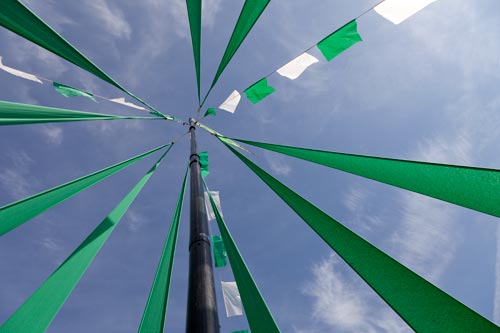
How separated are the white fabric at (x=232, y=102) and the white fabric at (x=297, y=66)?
0.77 metres

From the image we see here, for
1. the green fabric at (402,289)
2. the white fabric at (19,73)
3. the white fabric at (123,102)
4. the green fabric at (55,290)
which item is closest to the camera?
the green fabric at (402,289)

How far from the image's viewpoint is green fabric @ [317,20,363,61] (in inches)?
129

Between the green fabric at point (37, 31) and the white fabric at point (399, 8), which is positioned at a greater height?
the white fabric at point (399, 8)

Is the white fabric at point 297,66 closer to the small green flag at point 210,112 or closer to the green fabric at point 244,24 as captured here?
the green fabric at point 244,24

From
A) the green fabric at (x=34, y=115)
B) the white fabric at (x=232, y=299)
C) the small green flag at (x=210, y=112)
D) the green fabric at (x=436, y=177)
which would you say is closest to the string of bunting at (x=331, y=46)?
the small green flag at (x=210, y=112)

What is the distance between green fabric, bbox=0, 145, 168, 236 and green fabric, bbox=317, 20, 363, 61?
9.91 feet

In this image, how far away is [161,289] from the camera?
3389 mm

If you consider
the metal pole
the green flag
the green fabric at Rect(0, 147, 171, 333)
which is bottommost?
the green fabric at Rect(0, 147, 171, 333)

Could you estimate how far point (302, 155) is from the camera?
3498 millimetres

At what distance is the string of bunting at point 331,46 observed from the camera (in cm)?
293

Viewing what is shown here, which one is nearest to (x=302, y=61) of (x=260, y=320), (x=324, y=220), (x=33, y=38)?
(x=324, y=220)

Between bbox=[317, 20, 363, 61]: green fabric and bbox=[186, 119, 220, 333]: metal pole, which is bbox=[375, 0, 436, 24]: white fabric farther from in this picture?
bbox=[186, 119, 220, 333]: metal pole

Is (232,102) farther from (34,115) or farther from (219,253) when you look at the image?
(34,115)

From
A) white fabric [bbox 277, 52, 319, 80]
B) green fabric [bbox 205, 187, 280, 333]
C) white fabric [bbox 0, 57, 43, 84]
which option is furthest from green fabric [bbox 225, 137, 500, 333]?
white fabric [bbox 0, 57, 43, 84]
